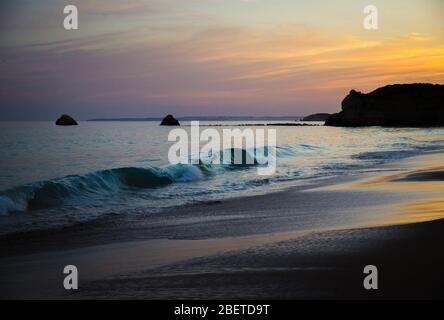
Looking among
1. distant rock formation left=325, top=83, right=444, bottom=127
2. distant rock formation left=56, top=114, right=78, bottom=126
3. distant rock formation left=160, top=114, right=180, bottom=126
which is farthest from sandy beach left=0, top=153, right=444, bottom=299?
distant rock formation left=56, top=114, right=78, bottom=126

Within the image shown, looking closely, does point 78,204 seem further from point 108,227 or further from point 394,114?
point 394,114

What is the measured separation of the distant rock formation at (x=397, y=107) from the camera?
395 feet

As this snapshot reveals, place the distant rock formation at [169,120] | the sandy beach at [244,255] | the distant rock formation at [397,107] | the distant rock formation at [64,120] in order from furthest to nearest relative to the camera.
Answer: the distant rock formation at [169,120] < the distant rock formation at [64,120] < the distant rock formation at [397,107] < the sandy beach at [244,255]

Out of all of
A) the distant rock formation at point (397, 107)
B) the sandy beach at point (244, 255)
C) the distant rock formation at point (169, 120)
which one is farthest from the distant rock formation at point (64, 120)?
the sandy beach at point (244, 255)

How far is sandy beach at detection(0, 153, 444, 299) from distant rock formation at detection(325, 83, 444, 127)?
119 meters

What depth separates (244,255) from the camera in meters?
6.17

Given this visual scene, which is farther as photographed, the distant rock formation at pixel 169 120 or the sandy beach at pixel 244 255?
the distant rock formation at pixel 169 120

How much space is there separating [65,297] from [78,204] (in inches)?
303

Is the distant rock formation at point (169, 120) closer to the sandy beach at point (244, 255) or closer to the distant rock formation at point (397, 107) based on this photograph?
the distant rock formation at point (397, 107)

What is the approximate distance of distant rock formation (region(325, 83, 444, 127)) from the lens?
120 meters

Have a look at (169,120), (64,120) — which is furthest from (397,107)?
(64,120)

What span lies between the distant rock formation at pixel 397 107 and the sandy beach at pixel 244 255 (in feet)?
389

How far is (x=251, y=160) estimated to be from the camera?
83.5ft
